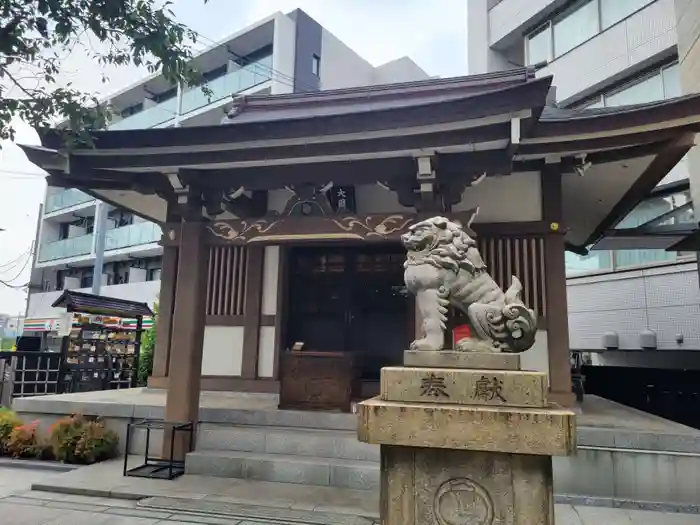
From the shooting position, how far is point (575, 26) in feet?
48.1

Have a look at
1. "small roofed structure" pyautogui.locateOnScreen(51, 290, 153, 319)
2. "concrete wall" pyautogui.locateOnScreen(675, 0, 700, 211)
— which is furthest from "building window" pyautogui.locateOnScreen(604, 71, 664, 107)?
"small roofed structure" pyautogui.locateOnScreen(51, 290, 153, 319)

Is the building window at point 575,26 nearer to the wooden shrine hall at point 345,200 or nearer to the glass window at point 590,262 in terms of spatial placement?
the glass window at point 590,262

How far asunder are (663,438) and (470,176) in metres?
3.39

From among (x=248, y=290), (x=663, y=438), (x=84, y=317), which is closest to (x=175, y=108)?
(x=84, y=317)

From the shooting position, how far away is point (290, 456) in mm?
5781

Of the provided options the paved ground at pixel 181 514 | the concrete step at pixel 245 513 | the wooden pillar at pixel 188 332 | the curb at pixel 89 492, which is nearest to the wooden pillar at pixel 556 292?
the paved ground at pixel 181 514

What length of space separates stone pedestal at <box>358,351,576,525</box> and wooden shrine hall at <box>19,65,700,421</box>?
2.92 m

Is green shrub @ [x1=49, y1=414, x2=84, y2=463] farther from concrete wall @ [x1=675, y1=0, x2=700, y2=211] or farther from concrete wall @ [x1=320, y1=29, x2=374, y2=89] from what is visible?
concrete wall @ [x1=320, y1=29, x2=374, y2=89]

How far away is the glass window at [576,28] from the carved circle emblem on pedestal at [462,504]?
14677 mm

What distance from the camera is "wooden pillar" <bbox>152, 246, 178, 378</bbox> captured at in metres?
8.68

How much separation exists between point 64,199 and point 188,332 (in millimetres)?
24907

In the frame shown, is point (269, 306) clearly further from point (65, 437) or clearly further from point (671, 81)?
point (671, 81)

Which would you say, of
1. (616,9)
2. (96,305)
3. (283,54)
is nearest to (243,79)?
(283,54)

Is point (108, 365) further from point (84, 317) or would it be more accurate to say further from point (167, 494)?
point (167, 494)
